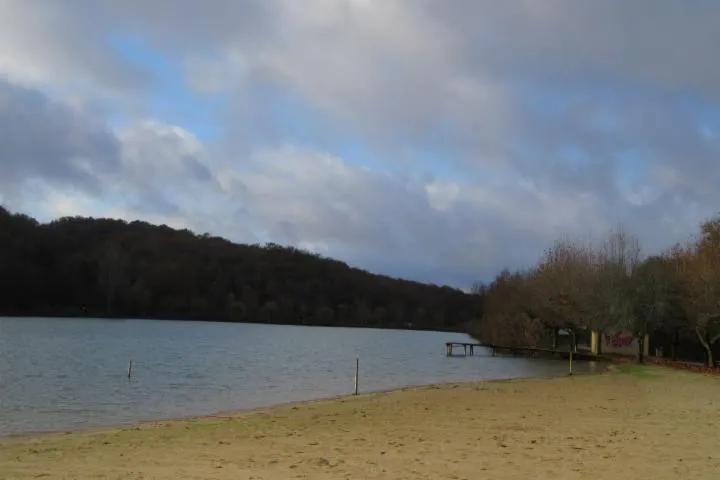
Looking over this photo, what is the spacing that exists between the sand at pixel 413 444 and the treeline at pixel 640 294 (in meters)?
15.9

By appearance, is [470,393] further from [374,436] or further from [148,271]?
[148,271]

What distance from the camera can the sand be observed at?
9570 millimetres

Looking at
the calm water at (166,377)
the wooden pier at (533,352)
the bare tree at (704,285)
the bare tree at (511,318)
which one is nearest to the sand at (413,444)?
the calm water at (166,377)

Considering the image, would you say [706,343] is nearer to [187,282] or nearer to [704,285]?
[704,285]

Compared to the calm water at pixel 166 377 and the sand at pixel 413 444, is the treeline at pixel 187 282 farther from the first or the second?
the sand at pixel 413 444

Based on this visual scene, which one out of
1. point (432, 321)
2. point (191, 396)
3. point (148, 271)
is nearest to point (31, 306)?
point (148, 271)

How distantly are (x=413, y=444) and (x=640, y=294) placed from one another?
31.4m

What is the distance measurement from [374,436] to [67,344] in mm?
44227

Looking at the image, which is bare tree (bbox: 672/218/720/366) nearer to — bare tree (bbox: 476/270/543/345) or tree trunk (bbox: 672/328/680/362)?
tree trunk (bbox: 672/328/680/362)

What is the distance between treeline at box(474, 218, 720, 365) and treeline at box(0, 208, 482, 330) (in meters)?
65.4

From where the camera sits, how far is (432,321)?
15562 cm

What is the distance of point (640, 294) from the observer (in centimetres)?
4012

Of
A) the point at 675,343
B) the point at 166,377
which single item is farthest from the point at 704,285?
the point at 166,377

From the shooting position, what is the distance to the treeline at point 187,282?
388 feet
